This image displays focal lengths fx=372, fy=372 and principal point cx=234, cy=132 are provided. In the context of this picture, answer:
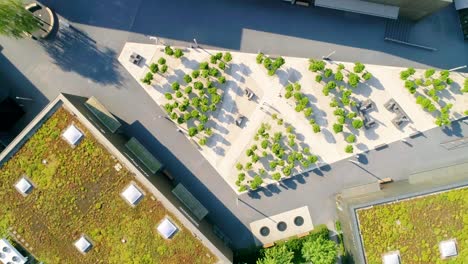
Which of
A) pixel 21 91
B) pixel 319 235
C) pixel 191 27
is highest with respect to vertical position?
pixel 191 27

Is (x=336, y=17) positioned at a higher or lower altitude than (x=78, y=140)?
higher

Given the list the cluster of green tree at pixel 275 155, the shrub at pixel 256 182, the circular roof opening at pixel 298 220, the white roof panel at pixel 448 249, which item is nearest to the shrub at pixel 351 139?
the cluster of green tree at pixel 275 155

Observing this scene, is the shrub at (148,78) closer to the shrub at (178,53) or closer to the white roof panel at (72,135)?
the shrub at (178,53)

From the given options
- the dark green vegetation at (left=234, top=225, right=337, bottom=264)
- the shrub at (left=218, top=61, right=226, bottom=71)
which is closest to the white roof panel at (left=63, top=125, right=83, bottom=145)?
the shrub at (left=218, top=61, right=226, bottom=71)

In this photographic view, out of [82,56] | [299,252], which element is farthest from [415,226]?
[82,56]

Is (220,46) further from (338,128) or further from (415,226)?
(415,226)

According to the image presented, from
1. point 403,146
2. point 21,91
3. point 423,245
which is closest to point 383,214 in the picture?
point 423,245

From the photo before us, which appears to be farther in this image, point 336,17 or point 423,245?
point 336,17

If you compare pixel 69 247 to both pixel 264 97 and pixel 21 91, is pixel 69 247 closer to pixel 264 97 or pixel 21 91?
pixel 21 91
